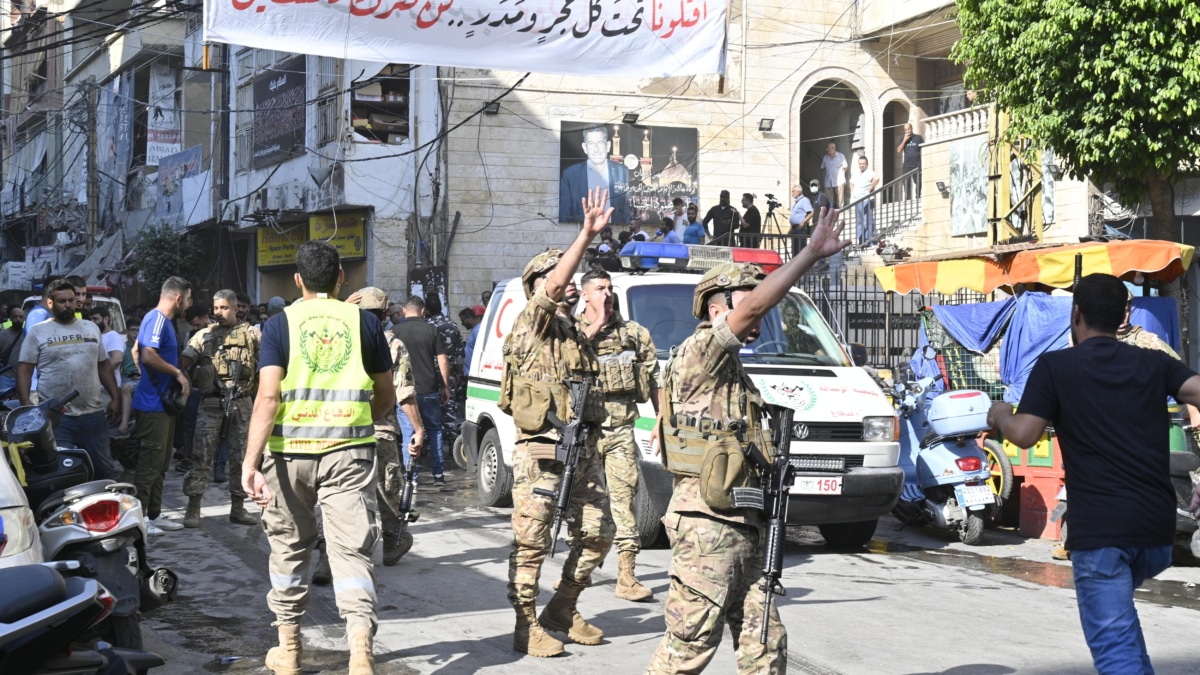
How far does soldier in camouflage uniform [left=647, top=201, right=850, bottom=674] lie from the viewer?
446cm

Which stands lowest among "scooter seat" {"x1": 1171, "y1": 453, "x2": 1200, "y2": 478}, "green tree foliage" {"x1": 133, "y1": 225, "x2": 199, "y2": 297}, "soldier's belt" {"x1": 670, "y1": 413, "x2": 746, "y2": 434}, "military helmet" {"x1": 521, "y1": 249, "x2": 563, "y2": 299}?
"scooter seat" {"x1": 1171, "y1": 453, "x2": 1200, "y2": 478}

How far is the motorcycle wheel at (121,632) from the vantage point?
5.21m

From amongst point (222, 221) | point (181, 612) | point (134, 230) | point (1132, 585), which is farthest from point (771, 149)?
point (1132, 585)

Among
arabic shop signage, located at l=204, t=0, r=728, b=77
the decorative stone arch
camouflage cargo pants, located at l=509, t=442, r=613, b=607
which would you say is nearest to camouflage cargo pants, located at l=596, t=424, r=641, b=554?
camouflage cargo pants, located at l=509, t=442, r=613, b=607

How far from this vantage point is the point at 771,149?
25.1 m

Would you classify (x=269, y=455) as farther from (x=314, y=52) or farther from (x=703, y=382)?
(x=314, y=52)

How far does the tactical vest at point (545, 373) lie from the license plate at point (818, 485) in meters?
2.77

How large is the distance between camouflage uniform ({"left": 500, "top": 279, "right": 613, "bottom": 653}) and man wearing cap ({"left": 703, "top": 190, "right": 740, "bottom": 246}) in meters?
15.3

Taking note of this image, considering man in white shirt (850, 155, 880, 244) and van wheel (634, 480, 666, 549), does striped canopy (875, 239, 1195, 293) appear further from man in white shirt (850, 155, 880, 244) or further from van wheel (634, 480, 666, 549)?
man in white shirt (850, 155, 880, 244)

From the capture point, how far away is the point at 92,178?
121ft

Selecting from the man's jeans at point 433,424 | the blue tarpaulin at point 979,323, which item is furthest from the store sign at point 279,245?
the blue tarpaulin at point 979,323

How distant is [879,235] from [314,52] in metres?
14.4

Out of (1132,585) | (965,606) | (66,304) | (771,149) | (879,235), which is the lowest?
(965,606)

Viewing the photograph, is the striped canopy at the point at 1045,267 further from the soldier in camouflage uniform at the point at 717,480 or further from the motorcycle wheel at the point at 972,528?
the soldier in camouflage uniform at the point at 717,480
